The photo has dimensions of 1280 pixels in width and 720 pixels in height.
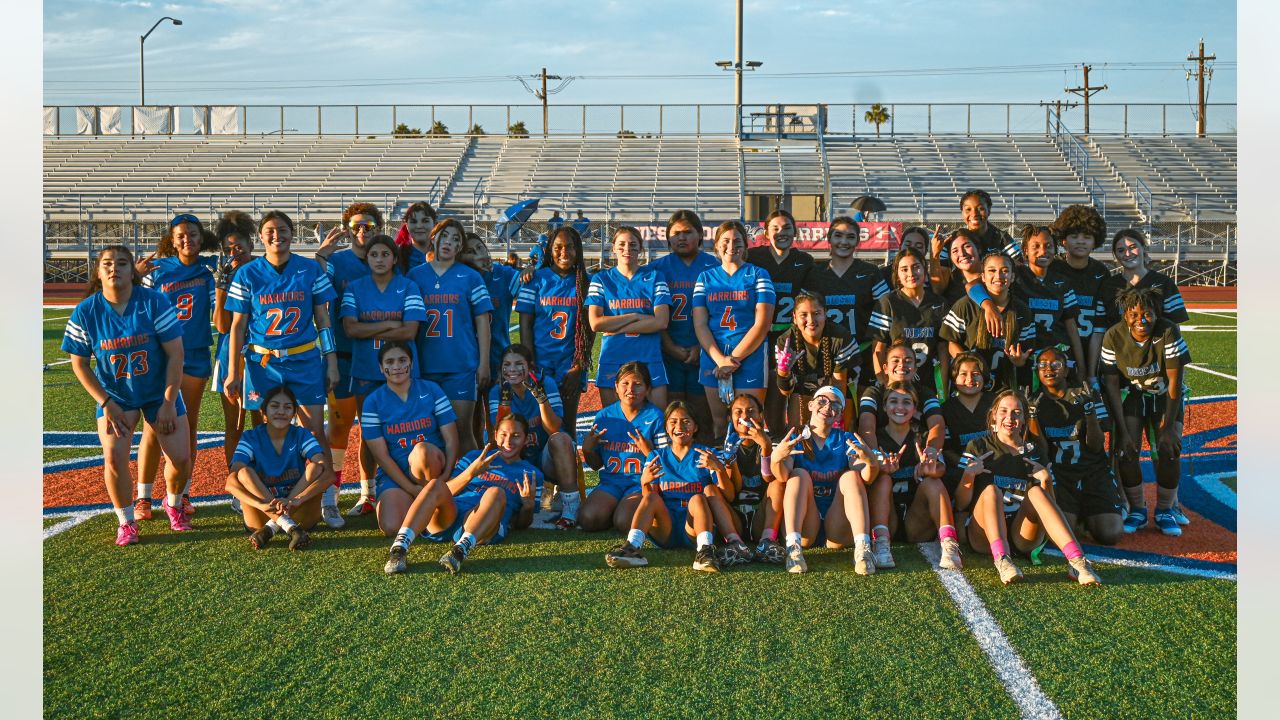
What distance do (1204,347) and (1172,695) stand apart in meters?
11.2

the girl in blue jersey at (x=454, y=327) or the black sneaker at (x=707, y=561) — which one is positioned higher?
the girl in blue jersey at (x=454, y=327)

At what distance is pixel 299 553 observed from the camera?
5.00m

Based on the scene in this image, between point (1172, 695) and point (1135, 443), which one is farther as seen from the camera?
point (1135, 443)

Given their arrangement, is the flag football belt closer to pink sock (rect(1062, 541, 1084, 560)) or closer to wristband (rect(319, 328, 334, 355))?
wristband (rect(319, 328, 334, 355))

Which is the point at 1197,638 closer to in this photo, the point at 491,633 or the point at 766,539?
the point at 766,539

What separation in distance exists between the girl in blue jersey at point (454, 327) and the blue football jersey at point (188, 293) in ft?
4.06

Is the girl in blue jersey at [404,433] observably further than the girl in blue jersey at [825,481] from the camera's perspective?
Yes

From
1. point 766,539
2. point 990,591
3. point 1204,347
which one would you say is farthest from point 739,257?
point 1204,347

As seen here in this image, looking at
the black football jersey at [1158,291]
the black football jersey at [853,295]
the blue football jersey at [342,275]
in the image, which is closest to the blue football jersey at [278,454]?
the blue football jersey at [342,275]

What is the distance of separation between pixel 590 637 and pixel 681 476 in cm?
130

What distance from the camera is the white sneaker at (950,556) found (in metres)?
4.62

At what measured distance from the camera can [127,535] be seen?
5105 millimetres

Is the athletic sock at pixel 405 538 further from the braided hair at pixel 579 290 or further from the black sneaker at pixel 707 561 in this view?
the braided hair at pixel 579 290

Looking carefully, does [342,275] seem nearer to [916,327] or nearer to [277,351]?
[277,351]
